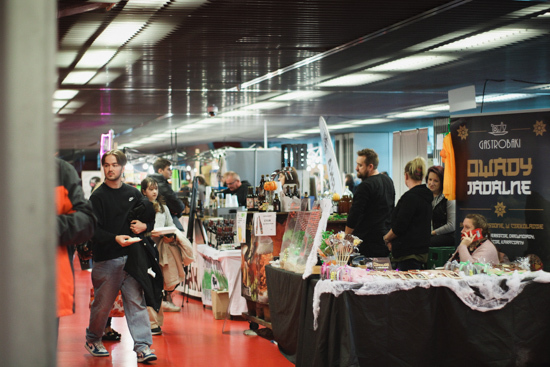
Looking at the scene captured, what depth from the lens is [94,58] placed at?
8.53 m

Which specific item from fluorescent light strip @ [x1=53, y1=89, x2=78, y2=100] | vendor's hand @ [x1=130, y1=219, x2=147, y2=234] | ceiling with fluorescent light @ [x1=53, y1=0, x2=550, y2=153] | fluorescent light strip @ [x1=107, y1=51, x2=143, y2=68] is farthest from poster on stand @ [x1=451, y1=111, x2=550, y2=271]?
fluorescent light strip @ [x1=53, y1=89, x2=78, y2=100]

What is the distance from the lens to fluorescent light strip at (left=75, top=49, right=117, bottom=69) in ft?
26.8

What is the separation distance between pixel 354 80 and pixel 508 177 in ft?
17.4

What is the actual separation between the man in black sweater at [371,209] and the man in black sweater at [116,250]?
5.67 ft

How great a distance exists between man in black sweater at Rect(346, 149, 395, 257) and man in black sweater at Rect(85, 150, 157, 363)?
1729mm

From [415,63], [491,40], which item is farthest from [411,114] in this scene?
[491,40]

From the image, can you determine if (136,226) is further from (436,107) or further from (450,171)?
(436,107)

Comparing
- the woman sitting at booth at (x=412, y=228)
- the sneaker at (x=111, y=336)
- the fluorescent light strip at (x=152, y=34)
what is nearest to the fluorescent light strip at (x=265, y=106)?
the fluorescent light strip at (x=152, y=34)

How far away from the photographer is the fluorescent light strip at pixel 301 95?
11680 millimetres

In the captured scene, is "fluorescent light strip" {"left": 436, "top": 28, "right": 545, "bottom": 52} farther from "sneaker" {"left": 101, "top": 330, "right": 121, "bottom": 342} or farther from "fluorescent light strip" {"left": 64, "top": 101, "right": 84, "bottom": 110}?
"fluorescent light strip" {"left": 64, "top": 101, "right": 84, "bottom": 110}

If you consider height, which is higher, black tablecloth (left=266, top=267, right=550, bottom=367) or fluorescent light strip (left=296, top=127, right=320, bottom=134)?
fluorescent light strip (left=296, top=127, right=320, bottom=134)

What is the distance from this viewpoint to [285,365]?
5066 millimetres

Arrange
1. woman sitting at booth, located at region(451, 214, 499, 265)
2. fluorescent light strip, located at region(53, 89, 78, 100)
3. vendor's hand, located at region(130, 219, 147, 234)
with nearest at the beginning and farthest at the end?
woman sitting at booth, located at region(451, 214, 499, 265) < vendor's hand, located at region(130, 219, 147, 234) < fluorescent light strip, located at region(53, 89, 78, 100)

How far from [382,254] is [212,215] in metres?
3.11
